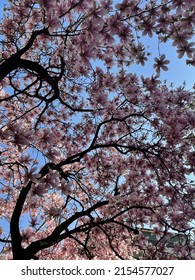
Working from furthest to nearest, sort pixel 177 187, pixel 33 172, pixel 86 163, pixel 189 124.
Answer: pixel 86 163 < pixel 177 187 < pixel 189 124 < pixel 33 172

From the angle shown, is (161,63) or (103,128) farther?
(103,128)

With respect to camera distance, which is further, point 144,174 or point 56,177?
point 144,174

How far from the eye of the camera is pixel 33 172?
3.32 meters

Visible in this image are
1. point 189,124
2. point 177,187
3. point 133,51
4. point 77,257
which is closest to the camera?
point 133,51

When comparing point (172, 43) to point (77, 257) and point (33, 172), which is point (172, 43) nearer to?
point (33, 172)

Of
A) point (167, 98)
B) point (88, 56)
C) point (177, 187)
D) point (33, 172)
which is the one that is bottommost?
point (33, 172)

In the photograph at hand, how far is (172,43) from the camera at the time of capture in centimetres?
366

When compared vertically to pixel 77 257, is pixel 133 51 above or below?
above

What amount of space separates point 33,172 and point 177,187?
3683mm

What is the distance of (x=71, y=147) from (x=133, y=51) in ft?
13.6

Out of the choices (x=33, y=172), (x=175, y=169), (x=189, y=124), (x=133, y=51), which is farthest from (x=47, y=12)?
(x=175, y=169)

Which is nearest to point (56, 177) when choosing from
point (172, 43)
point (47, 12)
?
point (47, 12)

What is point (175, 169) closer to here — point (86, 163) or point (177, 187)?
point (177, 187)

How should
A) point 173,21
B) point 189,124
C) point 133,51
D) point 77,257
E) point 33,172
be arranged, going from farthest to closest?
point 77,257 < point 189,124 < point 133,51 < point 173,21 < point 33,172
